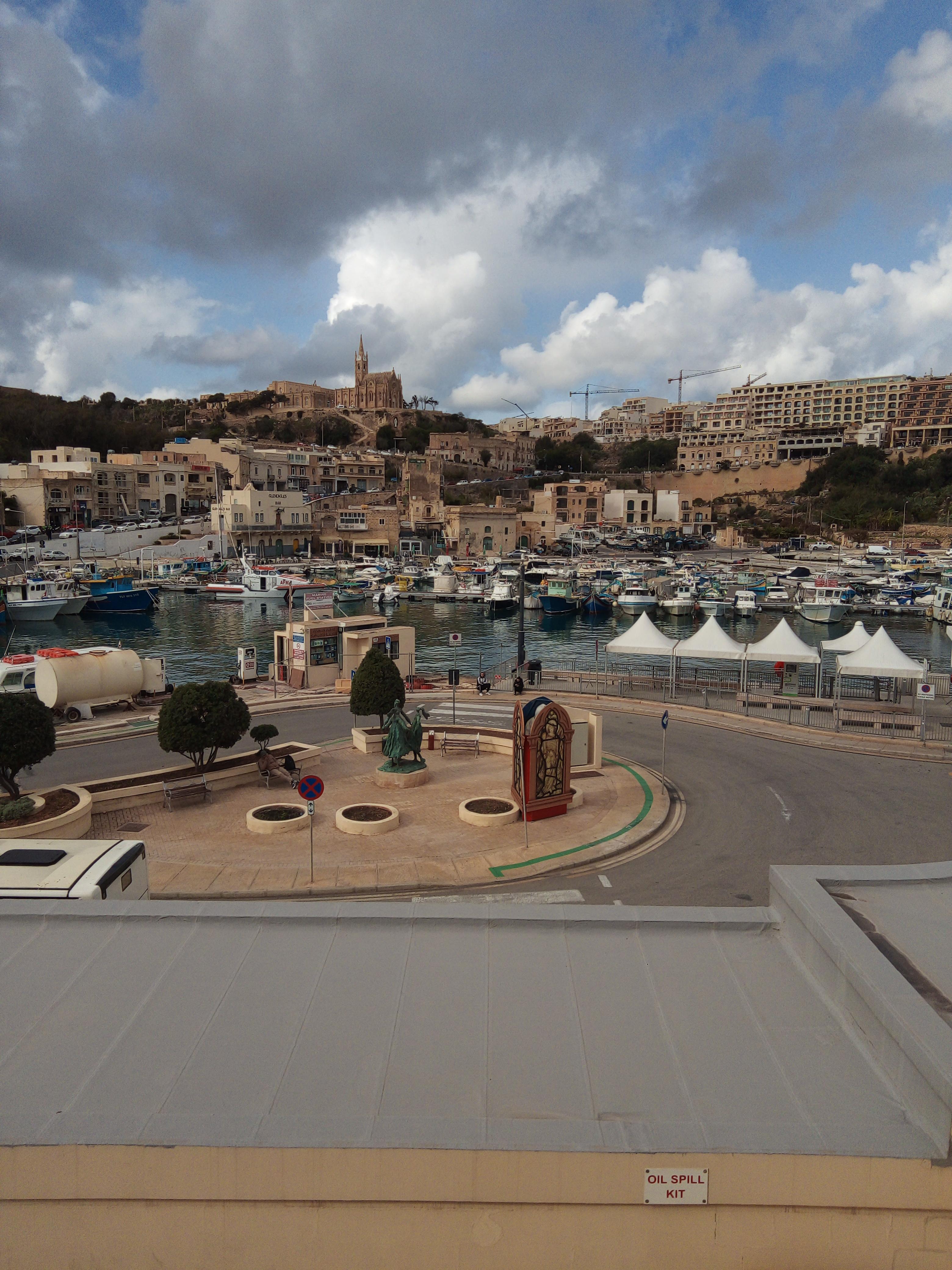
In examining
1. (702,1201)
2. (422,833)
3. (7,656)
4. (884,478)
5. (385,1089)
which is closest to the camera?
(702,1201)

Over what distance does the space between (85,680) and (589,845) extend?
56.9ft

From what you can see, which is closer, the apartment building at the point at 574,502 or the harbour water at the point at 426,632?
the harbour water at the point at 426,632

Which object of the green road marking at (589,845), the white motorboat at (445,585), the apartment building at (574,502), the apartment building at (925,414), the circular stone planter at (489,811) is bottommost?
the green road marking at (589,845)

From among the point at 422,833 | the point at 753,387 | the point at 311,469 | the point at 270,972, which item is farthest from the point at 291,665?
the point at 753,387

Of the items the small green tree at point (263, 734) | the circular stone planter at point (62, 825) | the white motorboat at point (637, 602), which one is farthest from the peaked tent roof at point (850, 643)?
the white motorboat at point (637, 602)

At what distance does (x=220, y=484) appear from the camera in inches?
4414

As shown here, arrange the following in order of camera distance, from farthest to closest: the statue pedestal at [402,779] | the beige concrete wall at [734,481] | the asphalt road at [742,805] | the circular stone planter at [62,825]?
the beige concrete wall at [734,481]
the statue pedestal at [402,779]
the circular stone planter at [62,825]
the asphalt road at [742,805]

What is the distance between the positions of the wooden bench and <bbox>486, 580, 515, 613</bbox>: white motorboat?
5412cm

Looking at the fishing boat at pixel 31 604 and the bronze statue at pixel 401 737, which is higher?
the fishing boat at pixel 31 604

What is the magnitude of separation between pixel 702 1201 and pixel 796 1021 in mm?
1494

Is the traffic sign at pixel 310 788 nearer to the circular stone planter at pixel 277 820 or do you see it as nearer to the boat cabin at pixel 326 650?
the circular stone planter at pixel 277 820

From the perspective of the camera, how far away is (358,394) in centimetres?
17475

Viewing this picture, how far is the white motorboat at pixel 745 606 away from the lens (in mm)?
68000

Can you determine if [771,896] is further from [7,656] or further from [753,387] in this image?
[753,387]
